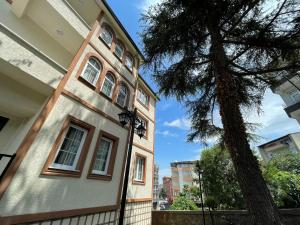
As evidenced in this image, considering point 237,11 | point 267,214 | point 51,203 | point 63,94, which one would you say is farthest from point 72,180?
point 237,11

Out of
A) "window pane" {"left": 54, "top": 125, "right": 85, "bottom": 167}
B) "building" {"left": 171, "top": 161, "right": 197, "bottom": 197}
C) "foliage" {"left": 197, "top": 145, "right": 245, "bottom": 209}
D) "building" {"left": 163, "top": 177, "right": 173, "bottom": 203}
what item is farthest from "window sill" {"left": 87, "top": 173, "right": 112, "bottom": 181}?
"building" {"left": 171, "top": 161, "right": 197, "bottom": 197}

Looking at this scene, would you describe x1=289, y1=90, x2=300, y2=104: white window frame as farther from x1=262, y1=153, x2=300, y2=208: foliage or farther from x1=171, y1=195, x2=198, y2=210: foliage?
x1=171, y1=195, x2=198, y2=210: foliage

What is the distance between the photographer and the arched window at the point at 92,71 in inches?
277

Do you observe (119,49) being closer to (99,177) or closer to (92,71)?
(92,71)

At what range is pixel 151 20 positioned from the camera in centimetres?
755

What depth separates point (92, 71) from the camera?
746 cm

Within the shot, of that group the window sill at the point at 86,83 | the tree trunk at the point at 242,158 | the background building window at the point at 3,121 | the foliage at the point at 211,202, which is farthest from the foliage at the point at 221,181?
the background building window at the point at 3,121

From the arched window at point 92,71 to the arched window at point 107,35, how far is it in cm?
178

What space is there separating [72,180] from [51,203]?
2.63ft

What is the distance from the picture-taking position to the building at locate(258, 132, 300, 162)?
23.0 metres

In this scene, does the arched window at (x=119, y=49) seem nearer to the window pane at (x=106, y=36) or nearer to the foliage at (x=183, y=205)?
the window pane at (x=106, y=36)

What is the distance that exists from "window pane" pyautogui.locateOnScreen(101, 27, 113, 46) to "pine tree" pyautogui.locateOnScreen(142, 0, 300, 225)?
2591 millimetres

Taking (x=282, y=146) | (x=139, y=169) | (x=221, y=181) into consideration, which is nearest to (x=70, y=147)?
(x=139, y=169)

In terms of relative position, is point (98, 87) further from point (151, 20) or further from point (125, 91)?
point (151, 20)
